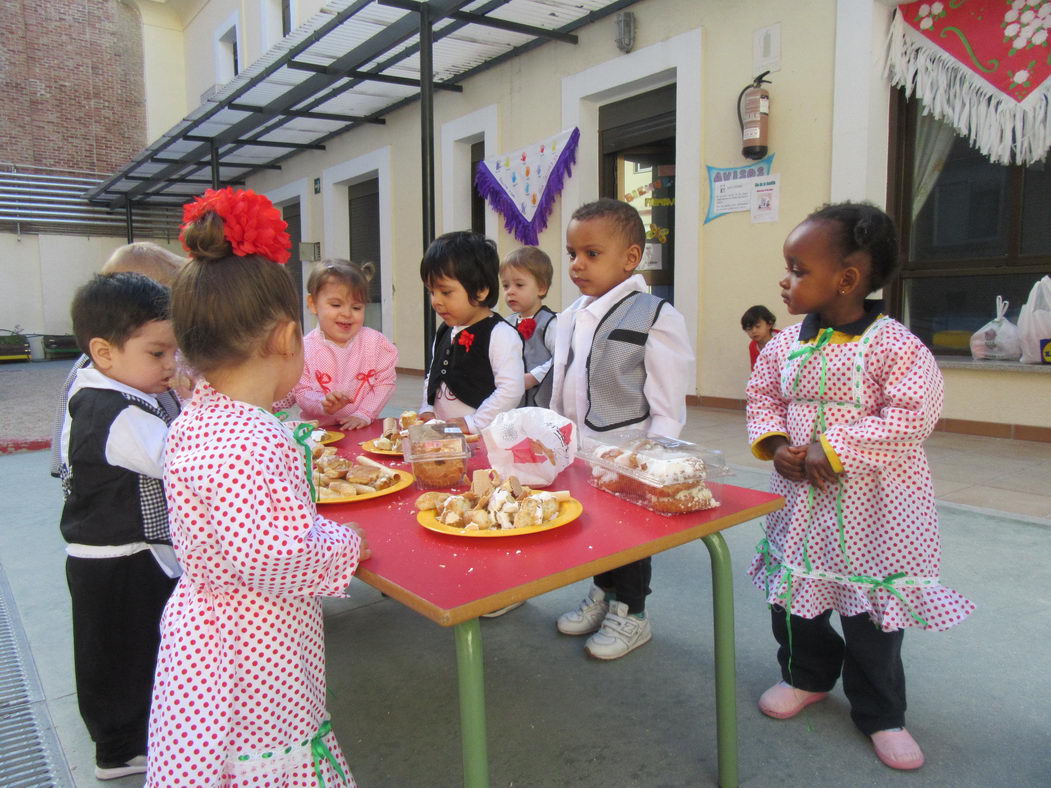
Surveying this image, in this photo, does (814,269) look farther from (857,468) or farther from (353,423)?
(353,423)

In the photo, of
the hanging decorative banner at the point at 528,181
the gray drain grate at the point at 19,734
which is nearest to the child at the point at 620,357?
the gray drain grate at the point at 19,734

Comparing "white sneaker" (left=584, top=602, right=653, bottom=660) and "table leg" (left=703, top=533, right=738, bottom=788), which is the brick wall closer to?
"white sneaker" (left=584, top=602, right=653, bottom=660)

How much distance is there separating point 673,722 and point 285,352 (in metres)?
1.40

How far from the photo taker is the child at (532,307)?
341cm

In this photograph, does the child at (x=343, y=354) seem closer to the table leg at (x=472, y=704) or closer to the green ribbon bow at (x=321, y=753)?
A: the green ribbon bow at (x=321, y=753)

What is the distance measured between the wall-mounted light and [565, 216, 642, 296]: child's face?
5102 millimetres

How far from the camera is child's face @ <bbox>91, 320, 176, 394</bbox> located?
1714 millimetres

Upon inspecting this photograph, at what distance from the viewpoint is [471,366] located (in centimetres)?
271

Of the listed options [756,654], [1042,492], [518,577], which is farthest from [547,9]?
[518,577]

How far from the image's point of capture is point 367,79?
8.12 metres

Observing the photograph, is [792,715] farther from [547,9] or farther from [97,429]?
[547,9]

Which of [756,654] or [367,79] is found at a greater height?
[367,79]

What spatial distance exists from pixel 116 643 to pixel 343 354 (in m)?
1.36

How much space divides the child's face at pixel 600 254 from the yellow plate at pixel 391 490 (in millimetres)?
842
